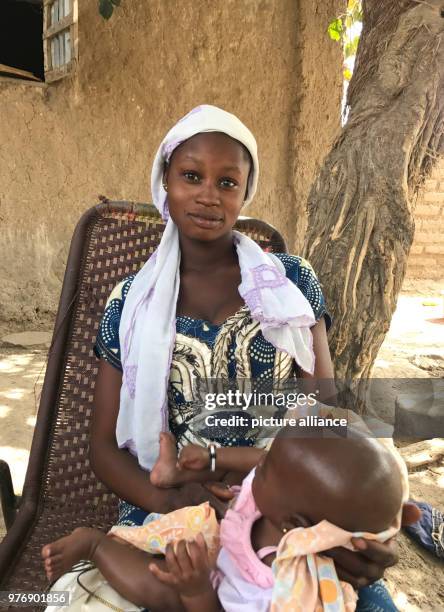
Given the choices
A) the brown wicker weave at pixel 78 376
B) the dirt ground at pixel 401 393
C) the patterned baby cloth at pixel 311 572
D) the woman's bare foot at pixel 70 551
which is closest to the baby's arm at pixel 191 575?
the patterned baby cloth at pixel 311 572

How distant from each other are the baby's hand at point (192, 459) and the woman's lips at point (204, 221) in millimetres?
599

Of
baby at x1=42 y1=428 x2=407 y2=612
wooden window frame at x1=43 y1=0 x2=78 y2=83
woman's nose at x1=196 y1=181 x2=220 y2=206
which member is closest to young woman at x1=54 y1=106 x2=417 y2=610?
woman's nose at x1=196 y1=181 x2=220 y2=206

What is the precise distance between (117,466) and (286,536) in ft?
2.16

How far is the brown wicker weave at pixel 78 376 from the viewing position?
1909 millimetres

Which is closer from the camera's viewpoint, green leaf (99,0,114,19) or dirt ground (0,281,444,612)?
dirt ground (0,281,444,612)

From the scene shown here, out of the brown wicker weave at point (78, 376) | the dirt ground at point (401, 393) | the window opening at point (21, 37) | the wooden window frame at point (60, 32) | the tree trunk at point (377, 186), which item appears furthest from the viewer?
the window opening at point (21, 37)

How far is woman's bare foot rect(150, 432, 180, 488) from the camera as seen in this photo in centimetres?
137

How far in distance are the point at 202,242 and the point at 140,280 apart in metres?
0.21

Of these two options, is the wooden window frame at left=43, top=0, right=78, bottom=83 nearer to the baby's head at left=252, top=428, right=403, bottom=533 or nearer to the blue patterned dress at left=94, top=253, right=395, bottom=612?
the blue patterned dress at left=94, top=253, right=395, bottom=612

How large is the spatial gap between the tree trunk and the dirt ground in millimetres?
807

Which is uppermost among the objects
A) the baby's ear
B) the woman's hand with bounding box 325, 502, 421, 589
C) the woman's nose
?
the woman's nose

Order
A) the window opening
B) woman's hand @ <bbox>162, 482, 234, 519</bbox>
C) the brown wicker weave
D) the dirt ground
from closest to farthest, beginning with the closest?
woman's hand @ <bbox>162, 482, 234, 519</bbox>
the brown wicker weave
the dirt ground
the window opening

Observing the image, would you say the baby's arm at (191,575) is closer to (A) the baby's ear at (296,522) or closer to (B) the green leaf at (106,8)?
(A) the baby's ear at (296,522)

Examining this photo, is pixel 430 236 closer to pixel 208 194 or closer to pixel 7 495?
pixel 208 194
